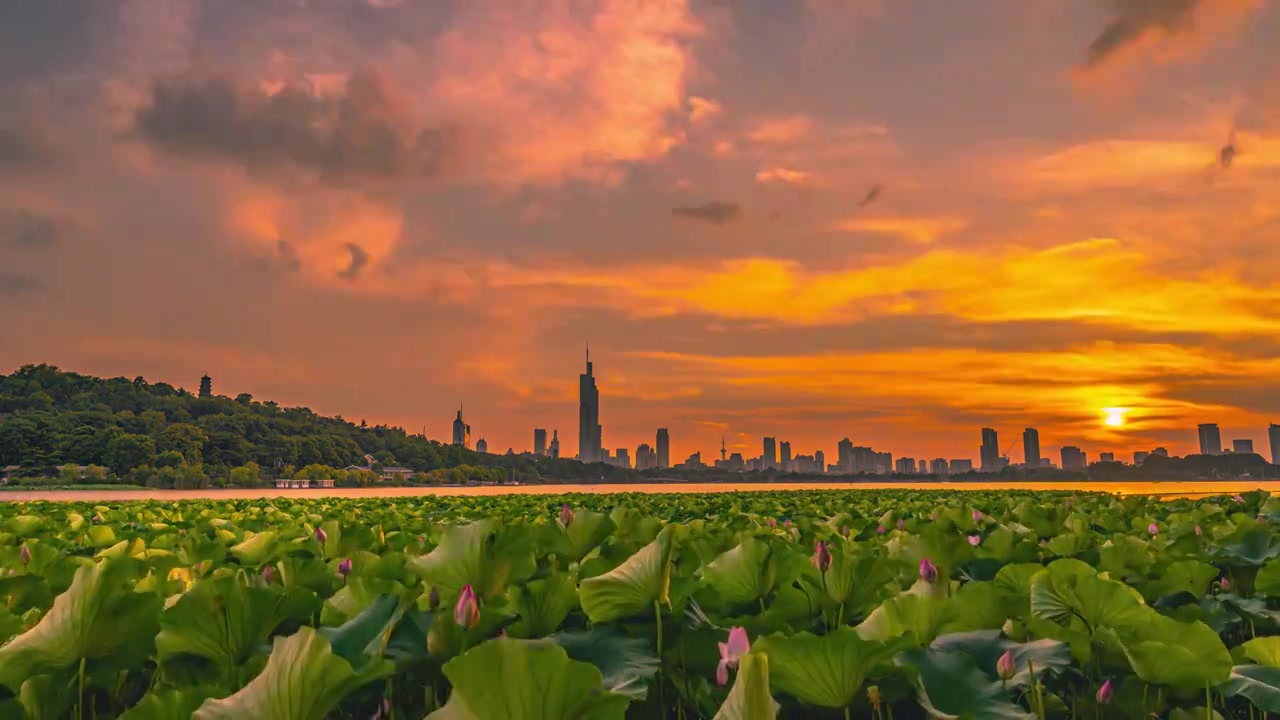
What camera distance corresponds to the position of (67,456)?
416ft

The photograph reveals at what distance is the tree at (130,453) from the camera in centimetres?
12150

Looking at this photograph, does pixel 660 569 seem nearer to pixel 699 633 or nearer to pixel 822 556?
pixel 699 633

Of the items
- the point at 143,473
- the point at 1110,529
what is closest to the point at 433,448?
the point at 143,473

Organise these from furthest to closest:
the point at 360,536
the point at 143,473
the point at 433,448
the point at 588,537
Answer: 1. the point at 433,448
2. the point at 143,473
3. the point at 360,536
4. the point at 588,537

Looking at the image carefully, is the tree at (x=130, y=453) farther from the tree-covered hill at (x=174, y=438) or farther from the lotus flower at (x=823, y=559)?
the lotus flower at (x=823, y=559)

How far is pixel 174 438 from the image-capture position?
127 metres

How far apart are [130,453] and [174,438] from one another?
21.6 feet

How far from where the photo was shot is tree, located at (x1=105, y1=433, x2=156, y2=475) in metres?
122

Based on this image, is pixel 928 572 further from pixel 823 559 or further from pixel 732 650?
pixel 732 650

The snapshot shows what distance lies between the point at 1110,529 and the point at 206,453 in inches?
5904

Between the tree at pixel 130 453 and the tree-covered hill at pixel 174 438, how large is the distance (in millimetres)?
157

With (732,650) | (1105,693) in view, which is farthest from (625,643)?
(1105,693)

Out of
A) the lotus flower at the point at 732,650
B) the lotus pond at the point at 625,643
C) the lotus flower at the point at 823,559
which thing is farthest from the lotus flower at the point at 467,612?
the lotus flower at the point at 823,559

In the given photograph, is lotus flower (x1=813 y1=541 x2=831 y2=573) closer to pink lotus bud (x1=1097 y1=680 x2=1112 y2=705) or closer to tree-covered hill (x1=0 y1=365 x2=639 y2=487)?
pink lotus bud (x1=1097 y1=680 x2=1112 y2=705)
